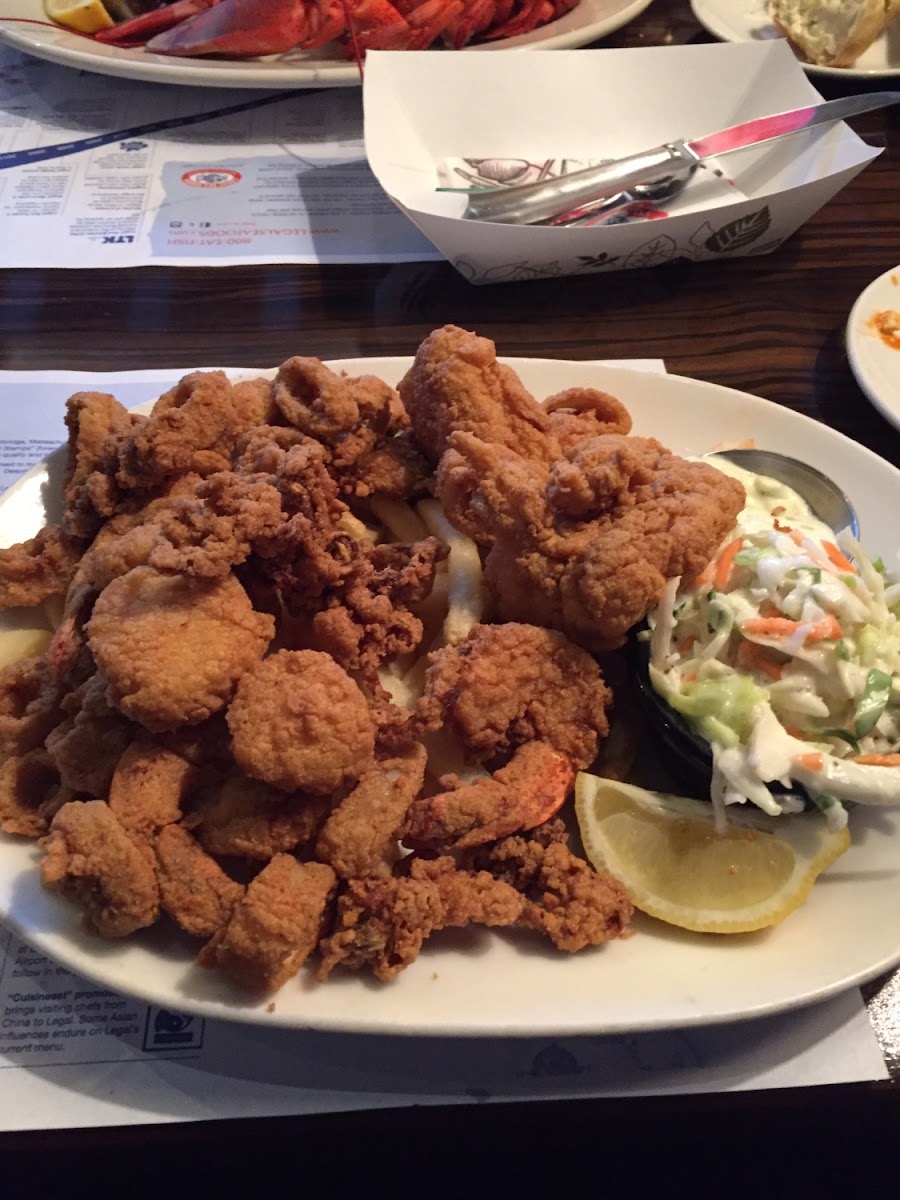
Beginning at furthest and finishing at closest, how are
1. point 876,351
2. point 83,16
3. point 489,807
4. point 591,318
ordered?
point 83,16, point 591,318, point 876,351, point 489,807

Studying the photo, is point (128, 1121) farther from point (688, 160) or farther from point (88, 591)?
point (688, 160)

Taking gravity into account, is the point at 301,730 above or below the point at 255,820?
above

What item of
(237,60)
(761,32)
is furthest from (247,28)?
(761,32)

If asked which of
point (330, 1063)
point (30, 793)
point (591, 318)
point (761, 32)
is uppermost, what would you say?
point (761, 32)

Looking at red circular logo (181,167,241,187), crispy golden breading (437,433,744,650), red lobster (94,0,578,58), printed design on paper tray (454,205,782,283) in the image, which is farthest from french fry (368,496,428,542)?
red lobster (94,0,578,58)

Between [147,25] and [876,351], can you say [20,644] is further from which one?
[147,25]

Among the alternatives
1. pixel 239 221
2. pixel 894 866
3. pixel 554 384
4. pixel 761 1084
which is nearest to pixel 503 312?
pixel 554 384

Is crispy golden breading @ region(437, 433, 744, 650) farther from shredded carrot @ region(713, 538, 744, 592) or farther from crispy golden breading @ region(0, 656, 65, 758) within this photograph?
crispy golden breading @ region(0, 656, 65, 758)
